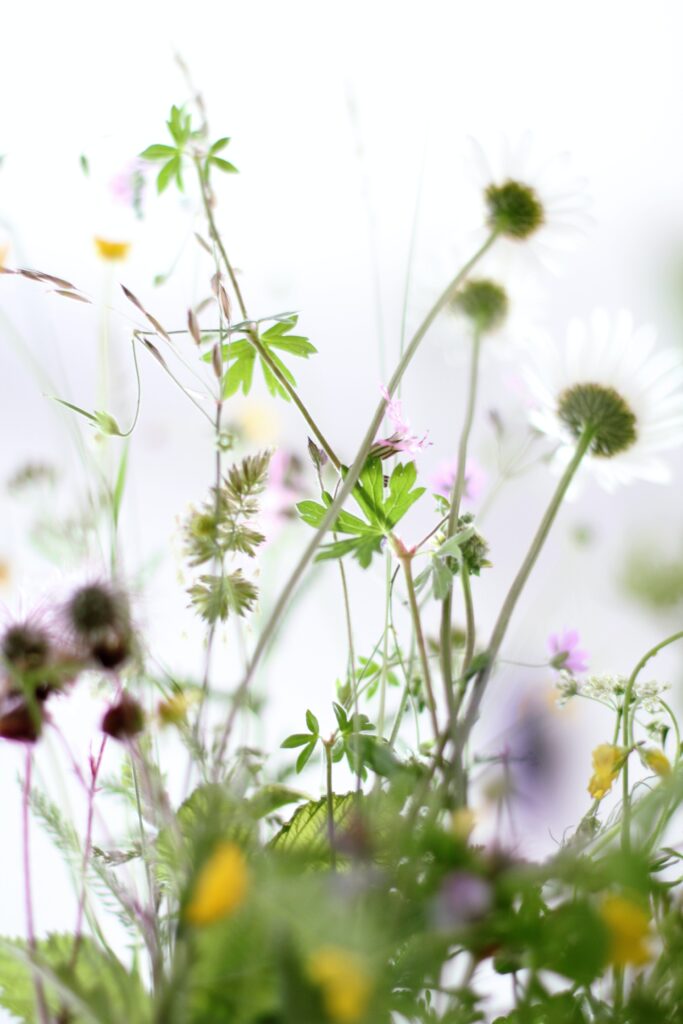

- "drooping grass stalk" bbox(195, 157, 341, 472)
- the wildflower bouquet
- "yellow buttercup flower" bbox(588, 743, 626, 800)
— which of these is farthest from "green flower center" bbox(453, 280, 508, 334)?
"yellow buttercup flower" bbox(588, 743, 626, 800)

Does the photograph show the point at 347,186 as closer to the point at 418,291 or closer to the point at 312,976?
the point at 418,291

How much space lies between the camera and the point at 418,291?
52cm

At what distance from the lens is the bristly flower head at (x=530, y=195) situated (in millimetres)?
477

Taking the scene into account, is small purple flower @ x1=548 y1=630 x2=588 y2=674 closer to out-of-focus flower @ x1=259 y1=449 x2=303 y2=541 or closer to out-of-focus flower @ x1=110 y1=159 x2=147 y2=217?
out-of-focus flower @ x1=259 y1=449 x2=303 y2=541

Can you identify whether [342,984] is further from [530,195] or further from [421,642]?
[530,195]

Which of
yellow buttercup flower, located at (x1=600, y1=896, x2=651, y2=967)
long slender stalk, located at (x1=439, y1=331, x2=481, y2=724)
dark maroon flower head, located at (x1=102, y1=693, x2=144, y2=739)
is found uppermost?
long slender stalk, located at (x1=439, y1=331, x2=481, y2=724)

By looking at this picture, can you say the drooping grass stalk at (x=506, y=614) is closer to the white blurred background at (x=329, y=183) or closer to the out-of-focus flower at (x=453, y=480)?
the out-of-focus flower at (x=453, y=480)

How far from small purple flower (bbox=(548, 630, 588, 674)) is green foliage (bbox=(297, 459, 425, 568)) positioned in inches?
4.6

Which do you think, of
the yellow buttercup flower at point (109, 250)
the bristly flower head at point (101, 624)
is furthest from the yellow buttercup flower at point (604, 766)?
the yellow buttercup flower at point (109, 250)

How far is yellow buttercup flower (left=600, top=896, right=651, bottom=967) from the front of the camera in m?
0.27

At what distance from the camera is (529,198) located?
0.48m

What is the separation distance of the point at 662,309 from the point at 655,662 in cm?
65

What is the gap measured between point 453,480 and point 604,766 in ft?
0.59

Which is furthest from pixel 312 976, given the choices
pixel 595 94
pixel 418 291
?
pixel 595 94
